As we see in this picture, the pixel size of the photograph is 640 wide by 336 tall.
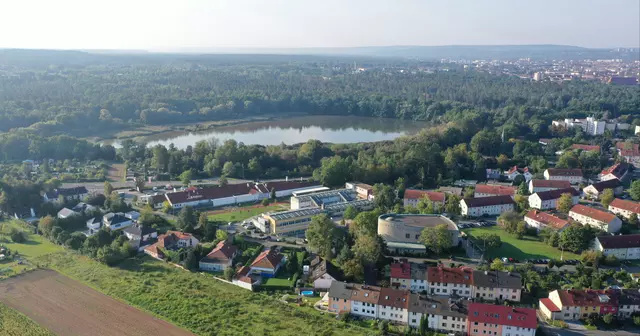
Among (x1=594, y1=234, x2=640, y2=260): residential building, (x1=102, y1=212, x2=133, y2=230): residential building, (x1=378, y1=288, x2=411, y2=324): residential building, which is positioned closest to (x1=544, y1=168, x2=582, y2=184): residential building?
(x1=594, y1=234, x2=640, y2=260): residential building

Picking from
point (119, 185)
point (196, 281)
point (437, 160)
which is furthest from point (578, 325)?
point (119, 185)

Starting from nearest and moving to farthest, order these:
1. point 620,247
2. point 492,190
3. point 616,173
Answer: point 620,247 < point 492,190 < point 616,173

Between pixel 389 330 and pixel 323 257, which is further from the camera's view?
pixel 323 257

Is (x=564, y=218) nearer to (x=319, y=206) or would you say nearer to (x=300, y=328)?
(x=319, y=206)

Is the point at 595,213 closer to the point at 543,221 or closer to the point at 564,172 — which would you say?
the point at 543,221

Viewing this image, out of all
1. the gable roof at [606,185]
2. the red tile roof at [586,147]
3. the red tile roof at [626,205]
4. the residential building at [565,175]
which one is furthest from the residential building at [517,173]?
the red tile roof at [626,205]

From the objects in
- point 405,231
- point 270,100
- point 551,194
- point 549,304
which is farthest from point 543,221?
point 270,100
